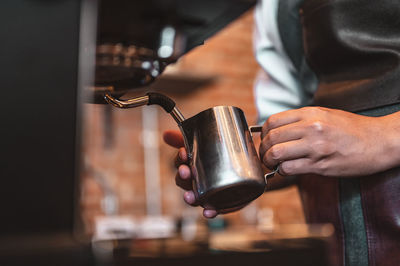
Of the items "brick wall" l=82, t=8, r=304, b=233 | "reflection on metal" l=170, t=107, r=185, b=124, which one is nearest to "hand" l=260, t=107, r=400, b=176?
"reflection on metal" l=170, t=107, r=185, b=124

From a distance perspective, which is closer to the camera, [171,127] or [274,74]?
[274,74]

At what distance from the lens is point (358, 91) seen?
0.66 m

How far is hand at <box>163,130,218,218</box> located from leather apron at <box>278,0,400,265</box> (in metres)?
0.19

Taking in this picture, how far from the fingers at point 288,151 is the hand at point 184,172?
0.32 feet

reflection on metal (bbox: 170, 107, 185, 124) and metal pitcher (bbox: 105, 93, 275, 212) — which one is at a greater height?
reflection on metal (bbox: 170, 107, 185, 124)

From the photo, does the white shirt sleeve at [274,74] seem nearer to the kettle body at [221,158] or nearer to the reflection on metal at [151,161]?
the kettle body at [221,158]

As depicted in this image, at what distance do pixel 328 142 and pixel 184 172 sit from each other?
0.17 meters

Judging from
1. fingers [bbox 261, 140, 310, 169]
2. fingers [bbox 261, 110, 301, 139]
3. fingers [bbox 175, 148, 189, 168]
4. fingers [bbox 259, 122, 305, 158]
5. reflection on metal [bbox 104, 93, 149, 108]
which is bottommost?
fingers [bbox 261, 140, 310, 169]

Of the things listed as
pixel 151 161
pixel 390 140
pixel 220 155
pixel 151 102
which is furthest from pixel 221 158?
pixel 151 161

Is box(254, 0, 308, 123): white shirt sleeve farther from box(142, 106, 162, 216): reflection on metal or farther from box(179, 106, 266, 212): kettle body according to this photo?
box(142, 106, 162, 216): reflection on metal

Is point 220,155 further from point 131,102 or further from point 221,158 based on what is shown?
point 131,102

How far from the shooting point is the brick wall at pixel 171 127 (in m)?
2.16

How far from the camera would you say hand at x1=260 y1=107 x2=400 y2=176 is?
509 millimetres

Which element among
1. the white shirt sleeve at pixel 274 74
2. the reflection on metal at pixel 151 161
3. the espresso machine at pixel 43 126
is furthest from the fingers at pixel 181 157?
the reflection on metal at pixel 151 161
